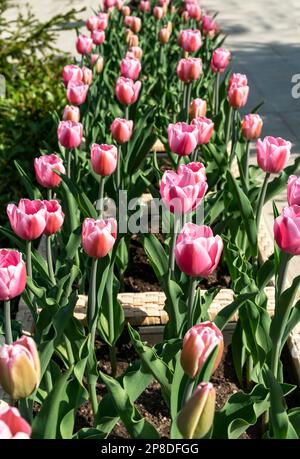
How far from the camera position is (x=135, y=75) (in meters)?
3.58

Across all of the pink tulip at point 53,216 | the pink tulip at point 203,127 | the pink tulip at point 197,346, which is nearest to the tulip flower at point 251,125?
the pink tulip at point 203,127

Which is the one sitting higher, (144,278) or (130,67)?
(130,67)

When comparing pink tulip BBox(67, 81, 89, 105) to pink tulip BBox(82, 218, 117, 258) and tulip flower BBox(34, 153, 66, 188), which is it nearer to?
tulip flower BBox(34, 153, 66, 188)

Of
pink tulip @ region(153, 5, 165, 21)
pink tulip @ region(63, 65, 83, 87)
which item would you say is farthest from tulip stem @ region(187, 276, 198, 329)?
pink tulip @ region(153, 5, 165, 21)

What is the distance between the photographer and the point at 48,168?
8.18ft

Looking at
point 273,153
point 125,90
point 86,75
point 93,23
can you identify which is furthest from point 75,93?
point 93,23

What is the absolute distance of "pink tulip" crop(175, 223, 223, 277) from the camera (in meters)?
1.72

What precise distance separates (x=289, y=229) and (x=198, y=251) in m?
0.24

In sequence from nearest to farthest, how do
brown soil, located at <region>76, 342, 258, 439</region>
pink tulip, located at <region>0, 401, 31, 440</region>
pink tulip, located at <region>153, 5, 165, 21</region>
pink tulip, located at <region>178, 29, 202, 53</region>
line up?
pink tulip, located at <region>0, 401, 31, 440</region> < brown soil, located at <region>76, 342, 258, 439</region> < pink tulip, located at <region>178, 29, 202, 53</region> < pink tulip, located at <region>153, 5, 165, 21</region>

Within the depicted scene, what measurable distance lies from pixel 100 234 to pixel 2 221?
2337mm

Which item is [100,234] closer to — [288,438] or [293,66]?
[288,438]

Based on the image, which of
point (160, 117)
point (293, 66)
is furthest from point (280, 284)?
point (293, 66)

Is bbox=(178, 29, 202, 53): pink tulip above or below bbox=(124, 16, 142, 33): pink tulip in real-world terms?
above

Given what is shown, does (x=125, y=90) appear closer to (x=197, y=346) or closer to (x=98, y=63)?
(x=98, y=63)
